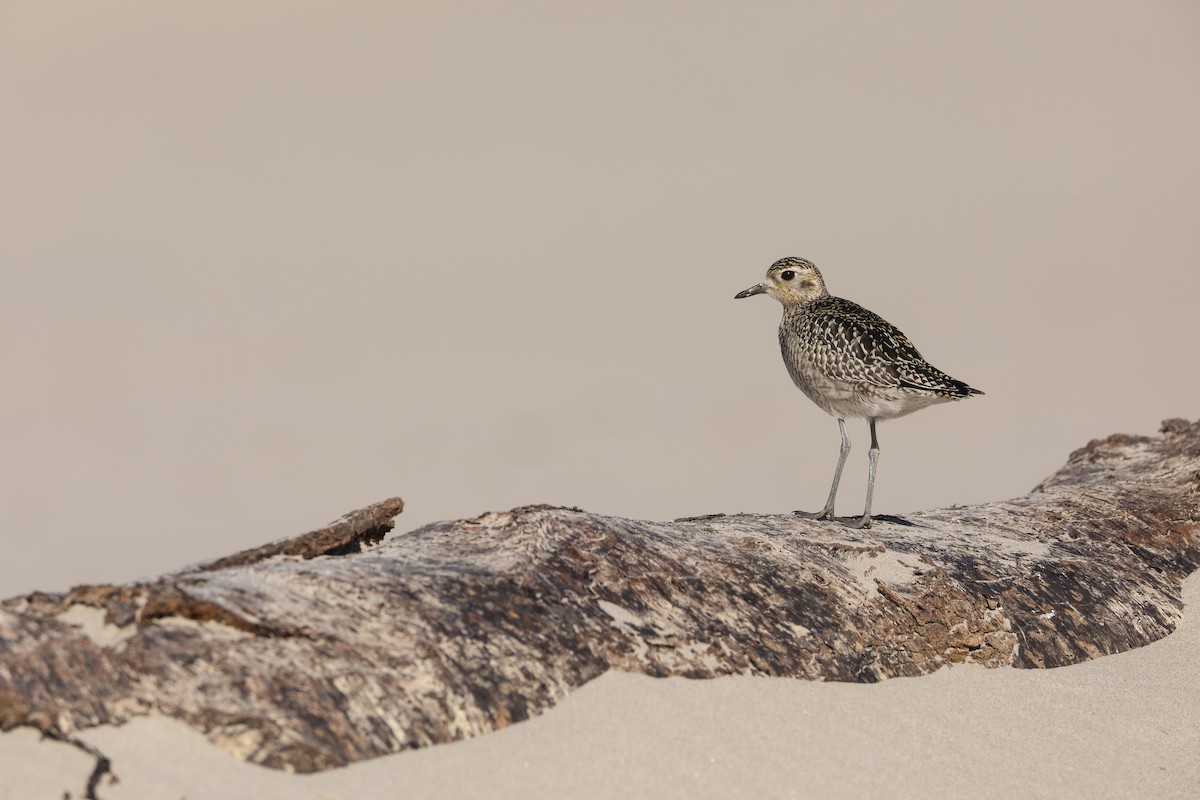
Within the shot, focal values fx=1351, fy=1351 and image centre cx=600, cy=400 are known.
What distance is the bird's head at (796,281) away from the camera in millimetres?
9992

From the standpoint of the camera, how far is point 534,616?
5.19 m

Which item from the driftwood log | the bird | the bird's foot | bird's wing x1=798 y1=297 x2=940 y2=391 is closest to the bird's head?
the bird

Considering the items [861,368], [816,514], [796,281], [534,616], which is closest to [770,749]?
[534,616]

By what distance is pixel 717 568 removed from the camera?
6.00 meters

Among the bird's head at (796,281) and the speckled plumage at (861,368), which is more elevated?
the bird's head at (796,281)

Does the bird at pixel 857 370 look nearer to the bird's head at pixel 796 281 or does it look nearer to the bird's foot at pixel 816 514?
the bird's foot at pixel 816 514

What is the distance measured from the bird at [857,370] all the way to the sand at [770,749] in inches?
86.6

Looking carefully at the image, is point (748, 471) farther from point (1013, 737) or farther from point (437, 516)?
point (1013, 737)

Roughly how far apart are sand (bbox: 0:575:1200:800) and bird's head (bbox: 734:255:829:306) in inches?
163

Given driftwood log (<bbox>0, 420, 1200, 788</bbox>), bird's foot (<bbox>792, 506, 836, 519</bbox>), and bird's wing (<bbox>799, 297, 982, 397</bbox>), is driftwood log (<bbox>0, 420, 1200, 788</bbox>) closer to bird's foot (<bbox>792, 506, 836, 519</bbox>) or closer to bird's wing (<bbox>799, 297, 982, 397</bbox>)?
bird's foot (<bbox>792, 506, 836, 519</bbox>)

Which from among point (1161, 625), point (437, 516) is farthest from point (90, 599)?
point (437, 516)

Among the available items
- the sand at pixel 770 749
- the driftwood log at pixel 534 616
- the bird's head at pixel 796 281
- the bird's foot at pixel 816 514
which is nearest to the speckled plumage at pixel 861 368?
the bird's head at pixel 796 281

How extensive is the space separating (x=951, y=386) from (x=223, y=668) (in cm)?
552

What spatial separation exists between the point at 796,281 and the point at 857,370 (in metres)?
1.53
